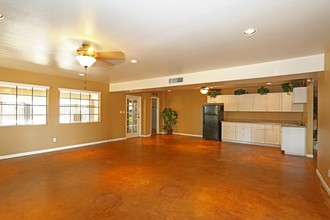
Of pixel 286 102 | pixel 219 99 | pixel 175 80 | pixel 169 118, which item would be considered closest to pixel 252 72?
pixel 175 80

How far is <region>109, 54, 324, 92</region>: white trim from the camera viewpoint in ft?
12.0

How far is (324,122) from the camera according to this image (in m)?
3.36

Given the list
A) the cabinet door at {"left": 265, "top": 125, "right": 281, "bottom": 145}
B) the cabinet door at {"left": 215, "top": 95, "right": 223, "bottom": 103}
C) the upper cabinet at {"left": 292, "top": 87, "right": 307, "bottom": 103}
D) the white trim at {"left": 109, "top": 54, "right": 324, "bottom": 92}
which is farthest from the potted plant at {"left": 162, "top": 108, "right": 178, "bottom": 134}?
the upper cabinet at {"left": 292, "top": 87, "right": 307, "bottom": 103}

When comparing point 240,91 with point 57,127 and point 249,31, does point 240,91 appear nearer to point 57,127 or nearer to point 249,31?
point 249,31

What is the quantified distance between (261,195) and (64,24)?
3.88m

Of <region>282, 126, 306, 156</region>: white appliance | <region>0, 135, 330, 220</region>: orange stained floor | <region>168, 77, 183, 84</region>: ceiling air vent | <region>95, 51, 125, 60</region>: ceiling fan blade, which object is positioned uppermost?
<region>95, 51, 125, 60</region>: ceiling fan blade

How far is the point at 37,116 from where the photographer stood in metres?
5.74

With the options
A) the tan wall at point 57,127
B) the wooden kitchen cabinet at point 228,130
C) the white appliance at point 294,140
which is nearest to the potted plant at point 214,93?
the wooden kitchen cabinet at point 228,130

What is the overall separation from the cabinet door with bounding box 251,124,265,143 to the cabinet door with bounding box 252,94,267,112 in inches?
27.8

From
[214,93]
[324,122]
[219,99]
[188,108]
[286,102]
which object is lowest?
[324,122]

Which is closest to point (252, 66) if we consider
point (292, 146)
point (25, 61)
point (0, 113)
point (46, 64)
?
point (292, 146)

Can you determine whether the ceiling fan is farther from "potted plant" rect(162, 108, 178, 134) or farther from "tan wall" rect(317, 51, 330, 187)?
"potted plant" rect(162, 108, 178, 134)

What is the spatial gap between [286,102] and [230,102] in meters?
2.09

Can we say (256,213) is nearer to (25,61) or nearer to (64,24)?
(64,24)
